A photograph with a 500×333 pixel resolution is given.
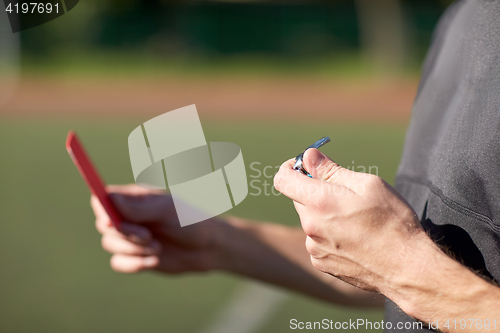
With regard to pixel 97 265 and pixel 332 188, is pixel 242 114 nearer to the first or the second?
pixel 97 265

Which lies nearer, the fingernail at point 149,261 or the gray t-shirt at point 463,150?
the gray t-shirt at point 463,150

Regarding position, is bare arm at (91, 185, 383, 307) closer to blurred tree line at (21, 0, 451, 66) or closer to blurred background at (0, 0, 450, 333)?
blurred background at (0, 0, 450, 333)

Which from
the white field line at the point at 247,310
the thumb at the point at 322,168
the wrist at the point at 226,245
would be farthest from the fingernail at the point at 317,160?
the white field line at the point at 247,310

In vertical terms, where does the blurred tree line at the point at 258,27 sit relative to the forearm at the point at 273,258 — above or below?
below

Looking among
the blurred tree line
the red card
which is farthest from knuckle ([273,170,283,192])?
the blurred tree line

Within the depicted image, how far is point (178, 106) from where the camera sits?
33.2ft

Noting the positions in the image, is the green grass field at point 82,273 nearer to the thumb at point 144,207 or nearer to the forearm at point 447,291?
the thumb at point 144,207

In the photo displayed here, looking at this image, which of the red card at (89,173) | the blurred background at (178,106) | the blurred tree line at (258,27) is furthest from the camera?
the blurred tree line at (258,27)

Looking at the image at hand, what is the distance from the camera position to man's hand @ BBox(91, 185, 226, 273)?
116 cm

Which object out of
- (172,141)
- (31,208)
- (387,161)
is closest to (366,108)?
(387,161)

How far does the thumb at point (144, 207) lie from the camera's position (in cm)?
116

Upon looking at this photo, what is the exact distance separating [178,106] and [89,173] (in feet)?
→ 30.6

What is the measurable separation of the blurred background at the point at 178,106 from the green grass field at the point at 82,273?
0.01 m

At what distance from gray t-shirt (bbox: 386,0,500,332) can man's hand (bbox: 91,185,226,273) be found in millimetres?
523
